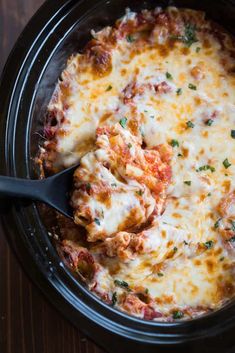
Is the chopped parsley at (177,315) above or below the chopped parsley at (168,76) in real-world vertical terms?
below

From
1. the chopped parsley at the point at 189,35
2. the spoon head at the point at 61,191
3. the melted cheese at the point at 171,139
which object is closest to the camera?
the spoon head at the point at 61,191

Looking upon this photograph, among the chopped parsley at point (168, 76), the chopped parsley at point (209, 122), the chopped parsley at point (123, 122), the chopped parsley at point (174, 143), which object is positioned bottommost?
the chopped parsley at point (174, 143)

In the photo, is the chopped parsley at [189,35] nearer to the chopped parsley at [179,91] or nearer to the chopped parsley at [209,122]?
the chopped parsley at [179,91]

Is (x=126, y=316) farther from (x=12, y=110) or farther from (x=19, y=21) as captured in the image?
(x=19, y=21)

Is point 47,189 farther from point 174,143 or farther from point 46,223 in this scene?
point 174,143

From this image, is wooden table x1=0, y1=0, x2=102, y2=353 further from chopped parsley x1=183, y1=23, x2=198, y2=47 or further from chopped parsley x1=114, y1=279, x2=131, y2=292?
chopped parsley x1=183, y1=23, x2=198, y2=47

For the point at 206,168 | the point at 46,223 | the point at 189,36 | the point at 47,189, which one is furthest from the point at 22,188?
the point at 189,36

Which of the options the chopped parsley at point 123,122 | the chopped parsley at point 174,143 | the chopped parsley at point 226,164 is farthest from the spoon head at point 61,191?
the chopped parsley at point 226,164
